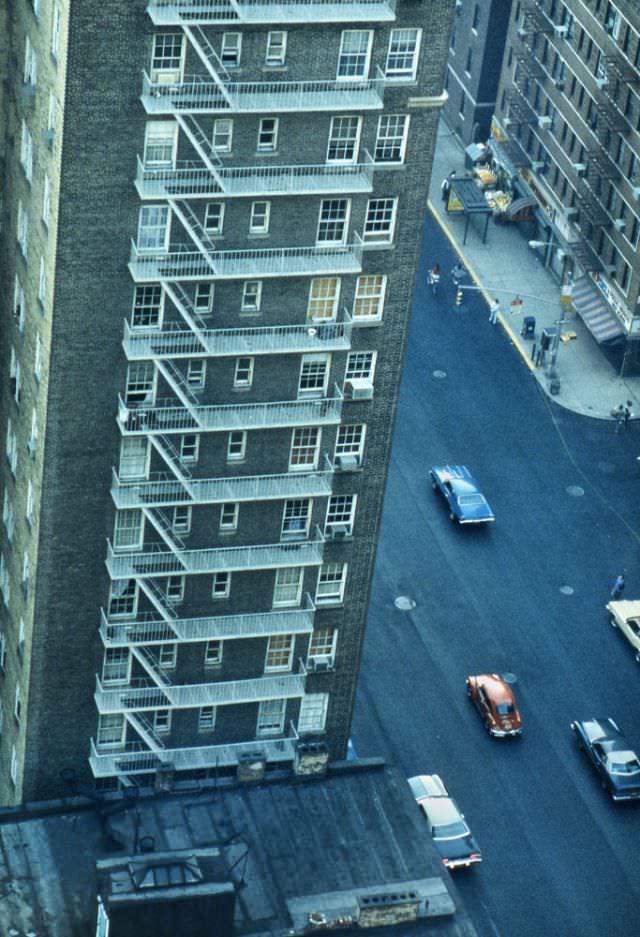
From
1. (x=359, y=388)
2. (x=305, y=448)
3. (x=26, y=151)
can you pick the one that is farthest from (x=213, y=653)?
(x=26, y=151)

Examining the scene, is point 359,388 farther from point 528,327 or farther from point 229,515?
point 528,327

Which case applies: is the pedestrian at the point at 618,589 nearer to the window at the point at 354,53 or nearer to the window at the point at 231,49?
the window at the point at 354,53

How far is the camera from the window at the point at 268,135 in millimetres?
112125

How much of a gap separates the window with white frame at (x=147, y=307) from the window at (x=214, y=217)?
11.9 ft

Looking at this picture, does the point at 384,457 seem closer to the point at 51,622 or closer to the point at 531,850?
the point at 51,622

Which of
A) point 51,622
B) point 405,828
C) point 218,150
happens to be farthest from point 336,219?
point 405,828

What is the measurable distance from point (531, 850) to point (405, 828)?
855 inches

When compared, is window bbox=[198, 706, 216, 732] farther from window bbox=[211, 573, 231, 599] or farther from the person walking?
the person walking

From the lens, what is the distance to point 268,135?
113 m

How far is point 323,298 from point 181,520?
13.6 metres

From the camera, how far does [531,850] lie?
149 m

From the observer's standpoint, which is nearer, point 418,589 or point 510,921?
point 510,921

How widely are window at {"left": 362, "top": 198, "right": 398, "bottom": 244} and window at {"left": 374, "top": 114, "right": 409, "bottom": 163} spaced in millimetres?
2251

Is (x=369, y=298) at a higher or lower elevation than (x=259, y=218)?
lower
